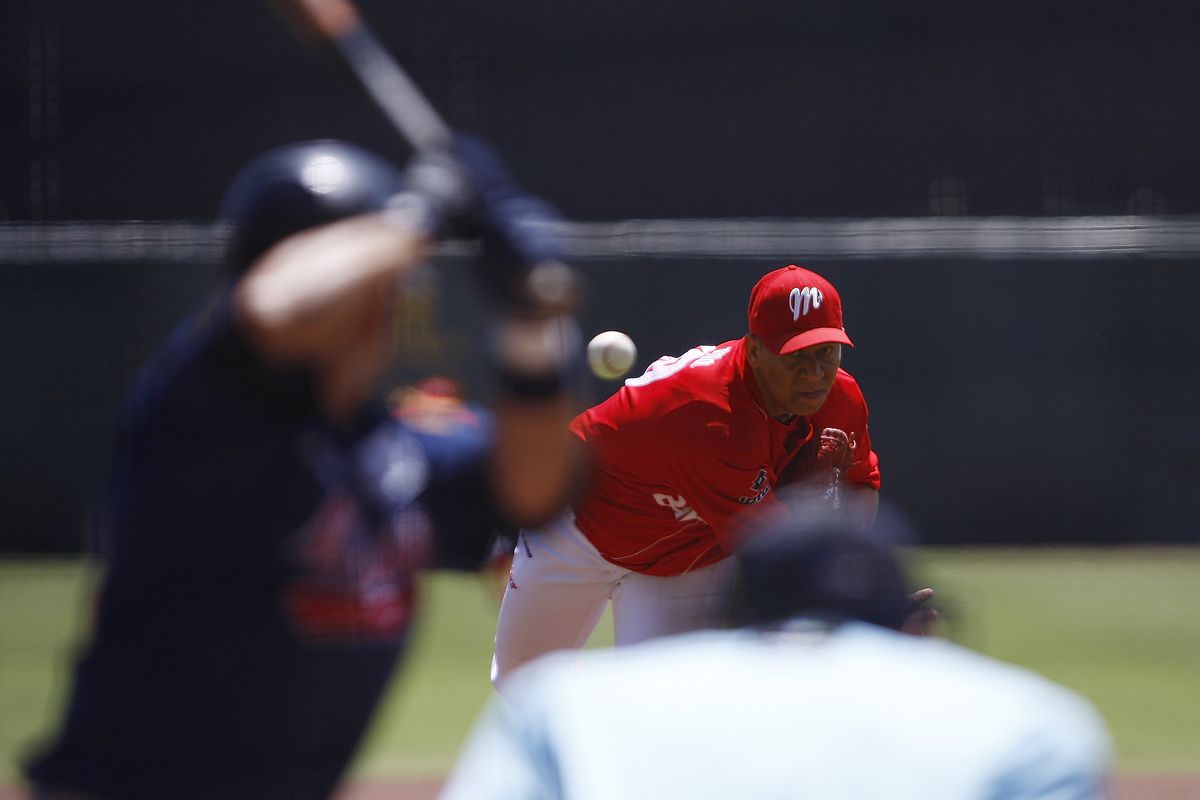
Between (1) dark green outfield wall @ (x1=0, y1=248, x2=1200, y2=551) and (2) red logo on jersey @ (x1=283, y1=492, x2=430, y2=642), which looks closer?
(2) red logo on jersey @ (x1=283, y1=492, x2=430, y2=642)

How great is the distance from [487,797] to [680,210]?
12853 millimetres

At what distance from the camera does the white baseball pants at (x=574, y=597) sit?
189 inches

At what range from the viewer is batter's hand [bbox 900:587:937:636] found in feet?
6.12

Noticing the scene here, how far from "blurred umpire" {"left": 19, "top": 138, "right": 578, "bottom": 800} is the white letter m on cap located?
2.39 meters

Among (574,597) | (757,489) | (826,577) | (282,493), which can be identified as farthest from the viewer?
(574,597)

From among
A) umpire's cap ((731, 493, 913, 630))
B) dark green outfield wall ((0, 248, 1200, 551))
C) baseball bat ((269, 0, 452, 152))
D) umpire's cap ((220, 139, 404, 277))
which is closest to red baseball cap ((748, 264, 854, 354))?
baseball bat ((269, 0, 452, 152))

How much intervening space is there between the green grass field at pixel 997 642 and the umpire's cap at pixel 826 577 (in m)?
2.52

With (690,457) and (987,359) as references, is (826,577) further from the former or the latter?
(987,359)

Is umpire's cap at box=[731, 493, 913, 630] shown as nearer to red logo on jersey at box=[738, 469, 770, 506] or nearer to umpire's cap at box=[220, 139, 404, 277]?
umpire's cap at box=[220, 139, 404, 277]

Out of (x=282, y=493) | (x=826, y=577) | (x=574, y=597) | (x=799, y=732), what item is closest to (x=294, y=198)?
(x=282, y=493)

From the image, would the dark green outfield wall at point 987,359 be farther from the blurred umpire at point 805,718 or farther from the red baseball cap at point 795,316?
the blurred umpire at point 805,718

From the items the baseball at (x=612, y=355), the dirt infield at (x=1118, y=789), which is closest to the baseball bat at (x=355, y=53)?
the baseball at (x=612, y=355)

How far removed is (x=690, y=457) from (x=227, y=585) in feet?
8.93

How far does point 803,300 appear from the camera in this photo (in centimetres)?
448
